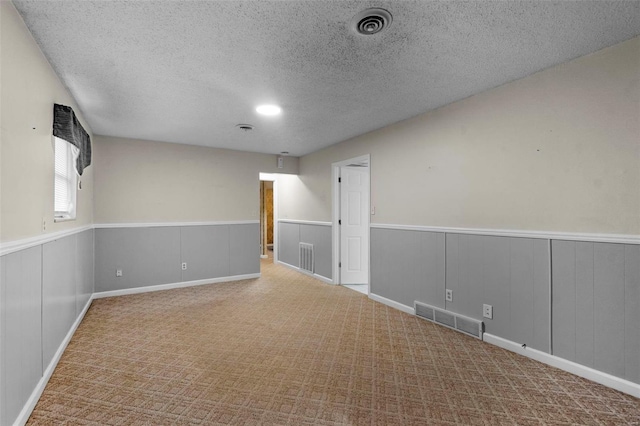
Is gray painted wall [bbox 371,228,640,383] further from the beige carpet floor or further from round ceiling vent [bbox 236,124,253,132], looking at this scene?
round ceiling vent [bbox 236,124,253,132]

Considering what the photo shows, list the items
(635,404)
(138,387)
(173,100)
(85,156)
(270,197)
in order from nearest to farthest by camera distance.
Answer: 1. (635,404)
2. (138,387)
3. (173,100)
4. (85,156)
5. (270,197)

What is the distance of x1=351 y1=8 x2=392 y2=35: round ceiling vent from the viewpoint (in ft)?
5.66

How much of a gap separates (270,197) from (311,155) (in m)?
3.14

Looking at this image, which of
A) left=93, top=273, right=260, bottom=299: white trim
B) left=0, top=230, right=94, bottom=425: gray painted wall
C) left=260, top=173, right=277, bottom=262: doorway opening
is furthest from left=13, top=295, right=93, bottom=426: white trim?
left=260, top=173, right=277, bottom=262: doorway opening

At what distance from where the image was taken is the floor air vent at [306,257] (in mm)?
5762

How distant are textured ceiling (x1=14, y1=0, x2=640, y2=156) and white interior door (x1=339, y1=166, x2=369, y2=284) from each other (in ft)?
6.40

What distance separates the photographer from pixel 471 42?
6.72 feet

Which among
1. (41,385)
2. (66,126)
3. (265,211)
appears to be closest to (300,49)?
(66,126)

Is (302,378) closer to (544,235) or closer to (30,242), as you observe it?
(30,242)

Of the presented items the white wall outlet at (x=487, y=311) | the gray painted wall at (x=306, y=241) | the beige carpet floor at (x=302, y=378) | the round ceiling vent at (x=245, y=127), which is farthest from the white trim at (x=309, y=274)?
the round ceiling vent at (x=245, y=127)

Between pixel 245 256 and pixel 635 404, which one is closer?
pixel 635 404

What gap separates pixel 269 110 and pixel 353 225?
258cm

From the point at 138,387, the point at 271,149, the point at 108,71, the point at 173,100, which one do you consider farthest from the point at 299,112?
the point at 138,387

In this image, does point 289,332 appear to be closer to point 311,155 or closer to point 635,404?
point 635,404
